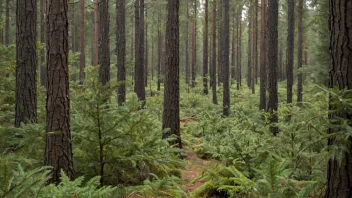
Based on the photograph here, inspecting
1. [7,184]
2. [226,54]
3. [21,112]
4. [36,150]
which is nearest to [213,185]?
[36,150]

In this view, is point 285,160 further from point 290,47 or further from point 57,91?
point 290,47

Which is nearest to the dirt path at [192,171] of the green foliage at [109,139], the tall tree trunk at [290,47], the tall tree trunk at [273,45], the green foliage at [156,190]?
the green foliage at [156,190]

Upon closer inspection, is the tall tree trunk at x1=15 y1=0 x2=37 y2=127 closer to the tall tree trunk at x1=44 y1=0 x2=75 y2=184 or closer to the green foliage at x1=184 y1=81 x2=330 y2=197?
the tall tree trunk at x1=44 y1=0 x2=75 y2=184

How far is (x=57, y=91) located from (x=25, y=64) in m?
3.93

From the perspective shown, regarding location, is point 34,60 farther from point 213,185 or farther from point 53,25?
point 213,185

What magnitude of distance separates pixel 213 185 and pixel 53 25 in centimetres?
354

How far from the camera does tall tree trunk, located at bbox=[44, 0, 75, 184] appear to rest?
15.2ft

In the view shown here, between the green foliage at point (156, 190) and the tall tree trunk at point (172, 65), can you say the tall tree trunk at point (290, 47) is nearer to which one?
the tall tree trunk at point (172, 65)

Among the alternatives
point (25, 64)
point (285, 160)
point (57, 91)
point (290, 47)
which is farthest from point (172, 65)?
point (290, 47)

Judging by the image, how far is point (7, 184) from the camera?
2.76m

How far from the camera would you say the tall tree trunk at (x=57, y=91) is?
4.62 m

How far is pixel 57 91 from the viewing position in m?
4.66

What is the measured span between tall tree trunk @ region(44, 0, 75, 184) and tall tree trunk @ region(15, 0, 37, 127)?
11.8 ft

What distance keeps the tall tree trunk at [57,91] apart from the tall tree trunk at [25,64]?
3.60 metres
